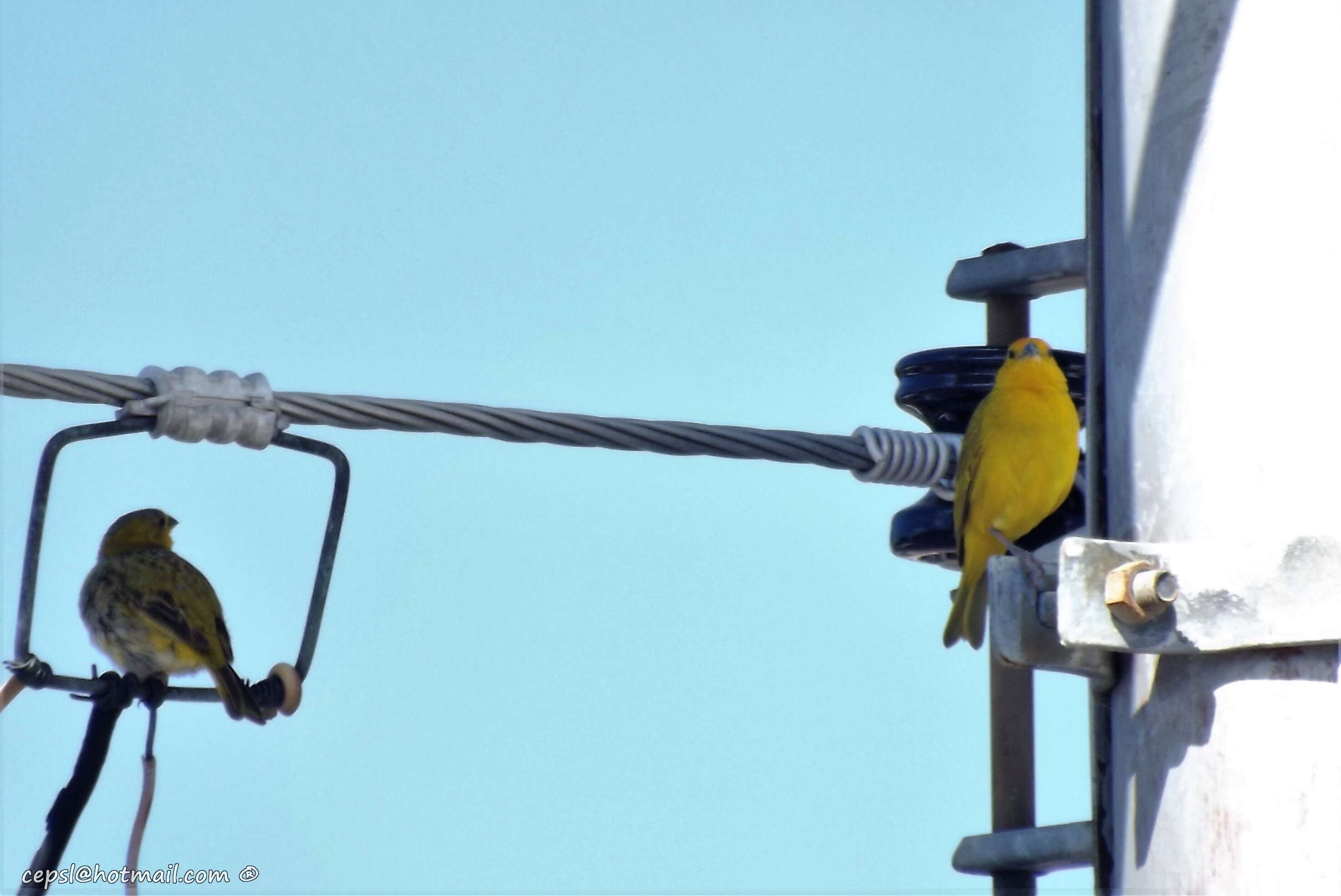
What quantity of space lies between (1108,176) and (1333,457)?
17.8 inches

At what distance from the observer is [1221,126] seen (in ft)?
5.63

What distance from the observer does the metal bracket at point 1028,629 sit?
183 cm

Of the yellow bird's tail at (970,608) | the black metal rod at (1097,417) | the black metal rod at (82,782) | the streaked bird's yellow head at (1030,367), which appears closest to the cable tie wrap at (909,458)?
the streaked bird's yellow head at (1030,367)

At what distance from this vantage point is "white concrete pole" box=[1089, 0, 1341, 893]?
158 cm

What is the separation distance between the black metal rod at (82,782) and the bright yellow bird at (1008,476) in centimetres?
310

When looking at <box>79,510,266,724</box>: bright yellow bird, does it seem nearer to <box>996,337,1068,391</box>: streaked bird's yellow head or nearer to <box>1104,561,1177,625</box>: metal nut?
<box>996,337,1068,391</box>: streaked bird's yellow head

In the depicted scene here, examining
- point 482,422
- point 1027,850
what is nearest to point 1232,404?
point 1027,850

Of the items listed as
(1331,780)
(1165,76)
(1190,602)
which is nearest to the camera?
(1331,780)

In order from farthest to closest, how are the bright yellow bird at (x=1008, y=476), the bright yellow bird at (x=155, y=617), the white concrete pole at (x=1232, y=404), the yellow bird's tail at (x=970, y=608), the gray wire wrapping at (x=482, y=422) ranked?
the bright yellow bird at (x=155, y=617), the bright yellow bird at (x=1008, y=476), the yellow bird's tail at (x=970, y=608), the gray wire wrapping at (x=482, y=422), the white concrete pole at (x=1232, y=404)

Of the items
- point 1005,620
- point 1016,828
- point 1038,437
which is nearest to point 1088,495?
point 1005,620

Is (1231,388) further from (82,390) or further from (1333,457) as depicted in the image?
(82,390)

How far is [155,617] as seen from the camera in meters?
6.00

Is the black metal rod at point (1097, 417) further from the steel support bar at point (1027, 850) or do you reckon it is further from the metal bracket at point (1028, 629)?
the steel support bar at point (1027, 850)

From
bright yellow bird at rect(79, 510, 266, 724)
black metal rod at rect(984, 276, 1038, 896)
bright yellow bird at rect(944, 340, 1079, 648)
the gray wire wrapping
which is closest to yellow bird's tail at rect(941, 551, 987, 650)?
bright yellow bird at rect(944, 340, 1079, 648)
